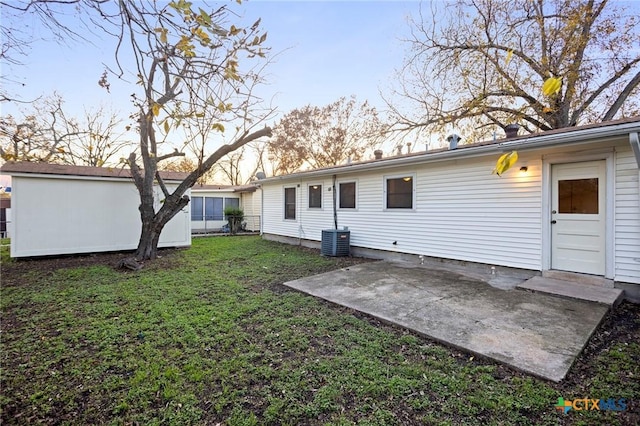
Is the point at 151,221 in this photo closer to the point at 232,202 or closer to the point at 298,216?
the point at 298,216

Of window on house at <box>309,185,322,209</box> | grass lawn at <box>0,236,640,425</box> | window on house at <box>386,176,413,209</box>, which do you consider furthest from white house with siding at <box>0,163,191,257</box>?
window on house at <box>386,176,413,209</box>

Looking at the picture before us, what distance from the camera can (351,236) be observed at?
8.58 meters

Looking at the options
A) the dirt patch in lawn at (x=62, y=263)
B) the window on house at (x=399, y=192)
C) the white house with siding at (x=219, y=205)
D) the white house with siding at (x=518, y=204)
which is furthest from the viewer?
the white house with siding at (x=219, y=205)

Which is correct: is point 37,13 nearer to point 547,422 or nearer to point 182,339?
point 182,339

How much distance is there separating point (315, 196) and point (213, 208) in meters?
8.87

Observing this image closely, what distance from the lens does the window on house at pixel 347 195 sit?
340 inches

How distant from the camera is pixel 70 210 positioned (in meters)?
8.23

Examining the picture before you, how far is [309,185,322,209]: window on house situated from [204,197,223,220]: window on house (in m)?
8.52

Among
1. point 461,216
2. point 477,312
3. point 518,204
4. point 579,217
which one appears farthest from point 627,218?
point 477,312

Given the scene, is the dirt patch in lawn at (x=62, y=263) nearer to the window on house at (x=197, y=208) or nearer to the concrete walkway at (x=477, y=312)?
the concrete walkway at (x=477, y=312)

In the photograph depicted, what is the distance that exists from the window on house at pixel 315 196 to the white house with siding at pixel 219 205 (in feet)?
21.2

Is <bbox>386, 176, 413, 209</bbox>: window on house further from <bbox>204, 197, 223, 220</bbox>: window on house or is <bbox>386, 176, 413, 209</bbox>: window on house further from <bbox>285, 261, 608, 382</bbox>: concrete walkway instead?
<bbox>204, 197, 223, 220</bbox>: window on house

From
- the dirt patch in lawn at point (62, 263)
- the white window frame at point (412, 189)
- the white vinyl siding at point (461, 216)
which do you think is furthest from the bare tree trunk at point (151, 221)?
the white window frame at point (412, 189)

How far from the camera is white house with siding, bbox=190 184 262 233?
627 inches
